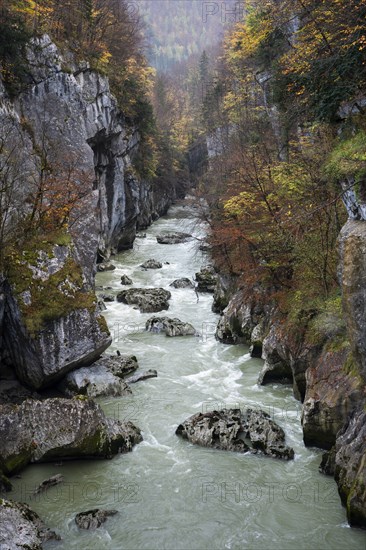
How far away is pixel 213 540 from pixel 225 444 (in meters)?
3.22

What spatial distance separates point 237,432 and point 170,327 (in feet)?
29.5

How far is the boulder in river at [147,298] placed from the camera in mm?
23969

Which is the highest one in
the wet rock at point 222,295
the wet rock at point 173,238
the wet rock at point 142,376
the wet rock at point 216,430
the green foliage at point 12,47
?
the green foliage at point 12,47

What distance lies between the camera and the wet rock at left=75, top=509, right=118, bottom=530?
29.6ft

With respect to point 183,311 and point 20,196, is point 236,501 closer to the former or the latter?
point 20,196

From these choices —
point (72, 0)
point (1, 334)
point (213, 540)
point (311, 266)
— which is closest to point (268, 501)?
point (213, 540)

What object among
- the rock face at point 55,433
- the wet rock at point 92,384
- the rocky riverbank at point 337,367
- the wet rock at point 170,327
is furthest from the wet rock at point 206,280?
the rock face at point 55,433

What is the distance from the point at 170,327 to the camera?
67.7 feet

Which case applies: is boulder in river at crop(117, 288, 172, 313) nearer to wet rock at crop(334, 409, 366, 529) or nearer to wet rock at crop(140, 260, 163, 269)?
wet rock at crop(140, 260, 163, 269)

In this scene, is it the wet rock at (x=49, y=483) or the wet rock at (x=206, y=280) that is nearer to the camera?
the wet rock at (x=49, y=483)

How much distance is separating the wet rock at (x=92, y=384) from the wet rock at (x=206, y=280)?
45.0 feet

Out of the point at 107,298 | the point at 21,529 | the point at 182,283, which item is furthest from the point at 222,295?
the point at 21,529

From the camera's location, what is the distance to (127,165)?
38.0 m

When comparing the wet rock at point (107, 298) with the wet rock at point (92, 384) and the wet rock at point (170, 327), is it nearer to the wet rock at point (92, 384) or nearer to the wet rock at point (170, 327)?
the wet rock at point (170, 327)
